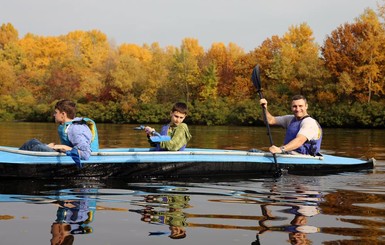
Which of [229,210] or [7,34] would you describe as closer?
[229,210]

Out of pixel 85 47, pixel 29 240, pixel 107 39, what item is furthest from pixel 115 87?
pixel 29 240

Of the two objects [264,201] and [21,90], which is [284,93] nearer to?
[21,90]

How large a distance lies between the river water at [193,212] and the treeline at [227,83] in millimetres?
31721

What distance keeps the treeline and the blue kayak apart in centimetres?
Answer: 2965

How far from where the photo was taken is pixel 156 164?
8.31 m

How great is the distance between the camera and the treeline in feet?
128

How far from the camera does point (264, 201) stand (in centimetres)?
634

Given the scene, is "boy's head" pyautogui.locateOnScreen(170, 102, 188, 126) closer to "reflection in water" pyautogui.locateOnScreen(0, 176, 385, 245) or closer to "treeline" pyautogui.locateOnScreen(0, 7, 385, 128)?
"reflection in water" pyautogui.locateOnScreen(0, 176, 385, 245)

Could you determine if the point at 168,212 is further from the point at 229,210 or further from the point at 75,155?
the point at 75,155

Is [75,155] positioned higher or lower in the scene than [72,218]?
higher

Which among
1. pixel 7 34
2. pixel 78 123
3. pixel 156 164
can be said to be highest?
pixel 7 34

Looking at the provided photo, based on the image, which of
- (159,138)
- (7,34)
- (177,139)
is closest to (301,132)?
(177,139)

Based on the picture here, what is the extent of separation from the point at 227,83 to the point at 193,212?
44738 mm

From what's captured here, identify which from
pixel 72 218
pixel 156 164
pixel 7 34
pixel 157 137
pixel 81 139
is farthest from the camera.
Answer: pixel 7 34
